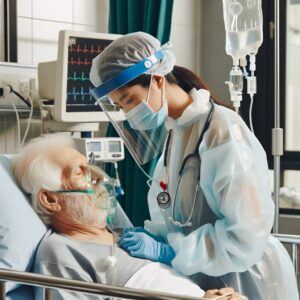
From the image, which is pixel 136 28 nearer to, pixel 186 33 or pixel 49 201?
pixel 186 33

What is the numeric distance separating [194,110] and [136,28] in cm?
162

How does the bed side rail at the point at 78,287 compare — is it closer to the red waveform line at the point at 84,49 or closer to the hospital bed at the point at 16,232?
the hospital bed at the point at 16,232

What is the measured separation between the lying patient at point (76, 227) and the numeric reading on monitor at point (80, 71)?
27.6 inches

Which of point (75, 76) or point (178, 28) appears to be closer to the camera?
point (75, 76)

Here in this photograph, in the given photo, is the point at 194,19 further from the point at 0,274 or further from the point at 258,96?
the point at 0,274

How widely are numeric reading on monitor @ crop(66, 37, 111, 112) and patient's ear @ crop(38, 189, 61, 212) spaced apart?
86 cm

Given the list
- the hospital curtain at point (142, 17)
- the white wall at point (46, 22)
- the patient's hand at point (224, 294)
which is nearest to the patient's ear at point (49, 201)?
the patient's hand at point (224, 294)

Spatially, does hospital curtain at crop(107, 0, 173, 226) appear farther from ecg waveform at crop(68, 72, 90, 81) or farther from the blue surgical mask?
the blue surgical mask

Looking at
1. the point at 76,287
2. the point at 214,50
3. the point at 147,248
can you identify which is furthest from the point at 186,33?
the point at 76,287

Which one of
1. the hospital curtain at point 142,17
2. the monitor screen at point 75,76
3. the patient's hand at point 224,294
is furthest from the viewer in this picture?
the hospital curtain at point 142,17

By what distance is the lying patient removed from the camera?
1936mm

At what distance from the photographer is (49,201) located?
211 cm

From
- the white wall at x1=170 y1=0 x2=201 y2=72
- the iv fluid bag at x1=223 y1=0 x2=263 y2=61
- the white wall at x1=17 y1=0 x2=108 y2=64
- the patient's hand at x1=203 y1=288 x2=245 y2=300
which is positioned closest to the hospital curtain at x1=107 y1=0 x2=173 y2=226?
the white wall at x1=17 y1=0 x2=108 y2=64

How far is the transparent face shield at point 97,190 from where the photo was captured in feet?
6.91
